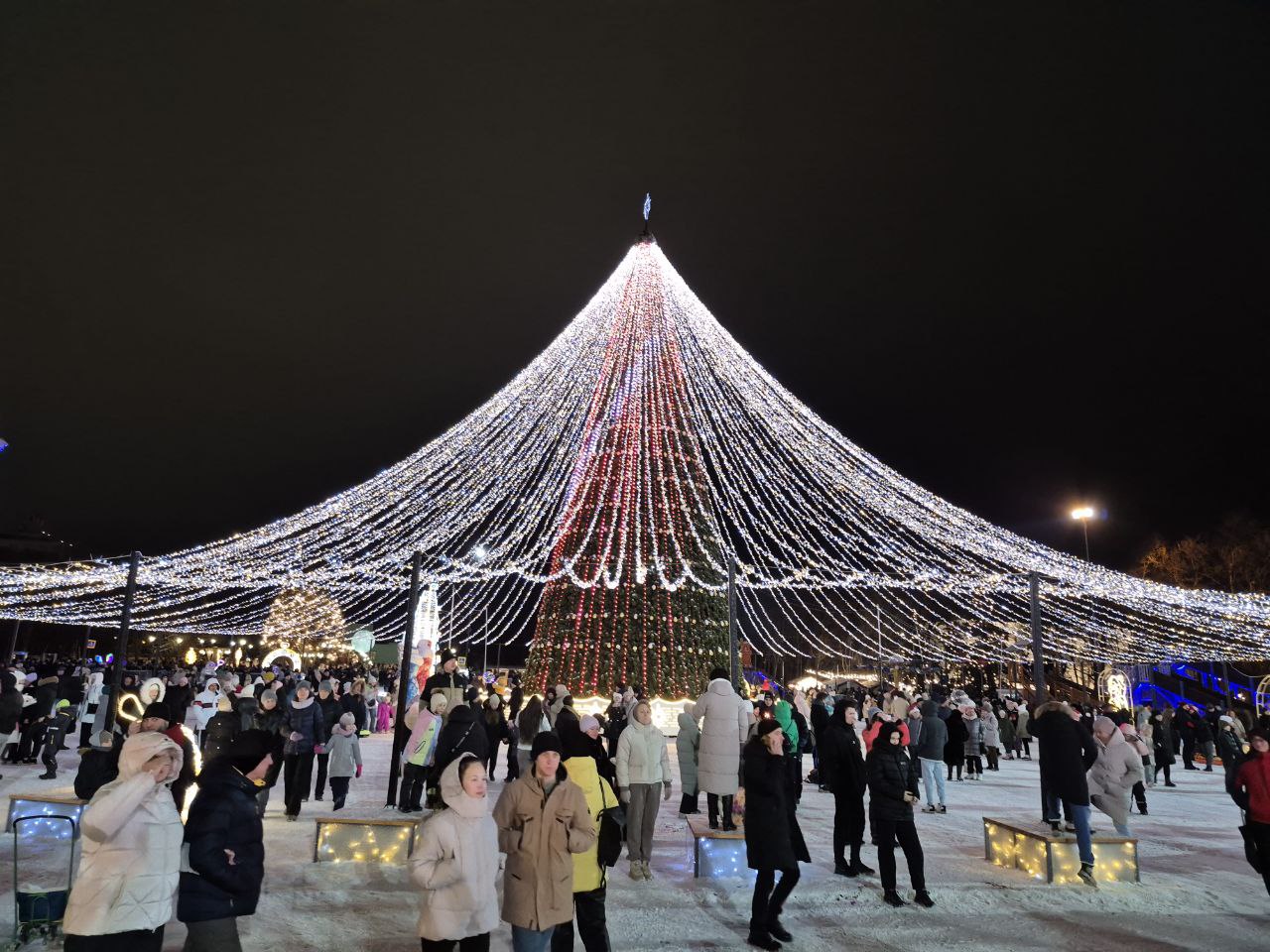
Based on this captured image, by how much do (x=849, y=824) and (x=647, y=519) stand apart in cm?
1105

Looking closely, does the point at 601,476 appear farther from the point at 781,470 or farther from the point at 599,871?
the point at 599,871

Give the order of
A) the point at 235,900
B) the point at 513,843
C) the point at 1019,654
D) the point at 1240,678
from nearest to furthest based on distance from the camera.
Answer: the point at 235,900 < the point at 513,843 < the point at 1019,654 < the point at 1240,678

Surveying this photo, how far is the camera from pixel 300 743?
941 centimetres

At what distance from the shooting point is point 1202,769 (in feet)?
63.9

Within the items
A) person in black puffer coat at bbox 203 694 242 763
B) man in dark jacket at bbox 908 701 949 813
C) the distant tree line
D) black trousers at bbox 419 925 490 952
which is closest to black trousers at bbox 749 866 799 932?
black trousers at bbox 419 925 490 952

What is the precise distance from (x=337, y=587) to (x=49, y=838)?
30.5 feet

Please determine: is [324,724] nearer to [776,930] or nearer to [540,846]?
[776,930]

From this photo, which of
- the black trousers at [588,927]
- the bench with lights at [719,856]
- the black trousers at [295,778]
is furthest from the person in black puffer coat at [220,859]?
the black trousers at [295,778]

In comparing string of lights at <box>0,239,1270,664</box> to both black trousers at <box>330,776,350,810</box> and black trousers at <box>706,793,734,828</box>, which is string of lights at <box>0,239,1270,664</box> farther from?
black trousers at <box>706,793,734,828</box>

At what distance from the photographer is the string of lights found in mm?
14312

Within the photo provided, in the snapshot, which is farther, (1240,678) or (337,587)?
(1240,678)

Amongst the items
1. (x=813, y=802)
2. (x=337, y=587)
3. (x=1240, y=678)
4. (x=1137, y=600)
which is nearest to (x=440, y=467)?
(x=337, y=587)

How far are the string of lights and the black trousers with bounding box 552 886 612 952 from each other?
8285 millimetres

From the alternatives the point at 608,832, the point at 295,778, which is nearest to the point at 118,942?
the point at 608,832
